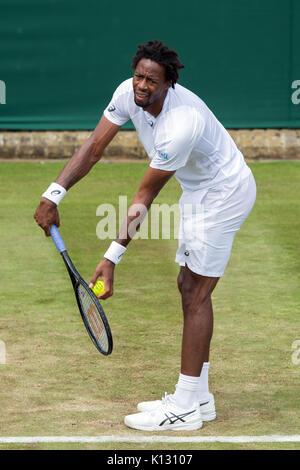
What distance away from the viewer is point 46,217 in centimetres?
571

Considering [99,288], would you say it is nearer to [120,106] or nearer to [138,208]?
[138,208]

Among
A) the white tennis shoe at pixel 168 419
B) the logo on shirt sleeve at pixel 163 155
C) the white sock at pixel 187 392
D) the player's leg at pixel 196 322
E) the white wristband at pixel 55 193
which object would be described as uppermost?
the logo on shirt sleeve at pixel 163 155

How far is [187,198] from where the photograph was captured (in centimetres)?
566

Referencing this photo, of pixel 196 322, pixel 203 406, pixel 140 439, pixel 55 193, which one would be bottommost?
pixel 140 439

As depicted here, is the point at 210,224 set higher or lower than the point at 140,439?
higher

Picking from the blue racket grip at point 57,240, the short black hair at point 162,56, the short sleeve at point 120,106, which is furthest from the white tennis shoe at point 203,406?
the short black hair at point 162,56

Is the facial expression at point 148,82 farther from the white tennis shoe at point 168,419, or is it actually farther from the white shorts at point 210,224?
the white tennis shoe at point 168,419

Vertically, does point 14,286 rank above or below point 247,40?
below

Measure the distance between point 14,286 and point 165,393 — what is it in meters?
3.34

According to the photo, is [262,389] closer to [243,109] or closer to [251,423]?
[251,423]

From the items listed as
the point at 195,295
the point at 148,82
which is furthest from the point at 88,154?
the point at 195,295

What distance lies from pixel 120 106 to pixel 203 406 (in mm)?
1788

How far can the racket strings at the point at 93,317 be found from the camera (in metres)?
5.53
